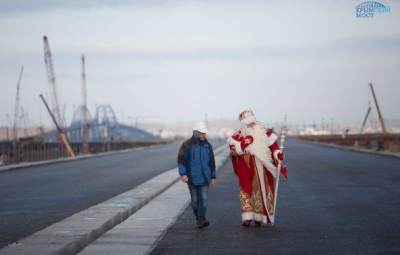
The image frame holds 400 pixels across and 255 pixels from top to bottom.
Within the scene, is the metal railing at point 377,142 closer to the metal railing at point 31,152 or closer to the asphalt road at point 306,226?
→ the metal railing at point 31,152

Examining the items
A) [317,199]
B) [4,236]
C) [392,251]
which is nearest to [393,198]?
[317,199]

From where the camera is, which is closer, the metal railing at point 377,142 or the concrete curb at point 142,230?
the concrete curb at point 142,230

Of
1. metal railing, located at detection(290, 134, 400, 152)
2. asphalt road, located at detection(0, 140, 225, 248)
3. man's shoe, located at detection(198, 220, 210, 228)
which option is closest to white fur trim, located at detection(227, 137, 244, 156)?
man's shoe, located at detection(198, 220, 210, 228)

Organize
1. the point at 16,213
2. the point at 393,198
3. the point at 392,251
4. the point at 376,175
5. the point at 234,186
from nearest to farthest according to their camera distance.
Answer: the point at 392,251 → the point at 16,213 → the point at 393,198 → the point at 234,186 → the point at 376,175

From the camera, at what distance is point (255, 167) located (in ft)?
37.9

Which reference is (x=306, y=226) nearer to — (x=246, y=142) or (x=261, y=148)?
(x=261, y=148)

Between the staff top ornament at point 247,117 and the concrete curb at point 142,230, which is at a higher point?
the staff top ornament at point 247,117

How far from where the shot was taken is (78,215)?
12273mm

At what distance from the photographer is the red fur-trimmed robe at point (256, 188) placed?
11359 millimetres

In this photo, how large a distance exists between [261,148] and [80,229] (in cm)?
316

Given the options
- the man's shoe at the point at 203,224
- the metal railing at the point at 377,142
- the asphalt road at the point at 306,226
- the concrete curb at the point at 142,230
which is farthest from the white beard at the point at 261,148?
the metal railing at the point at 377,142

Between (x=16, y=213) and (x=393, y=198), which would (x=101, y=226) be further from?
(x=393, y=198)

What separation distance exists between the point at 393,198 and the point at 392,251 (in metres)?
7.83

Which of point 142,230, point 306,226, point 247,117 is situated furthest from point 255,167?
point 142,230
